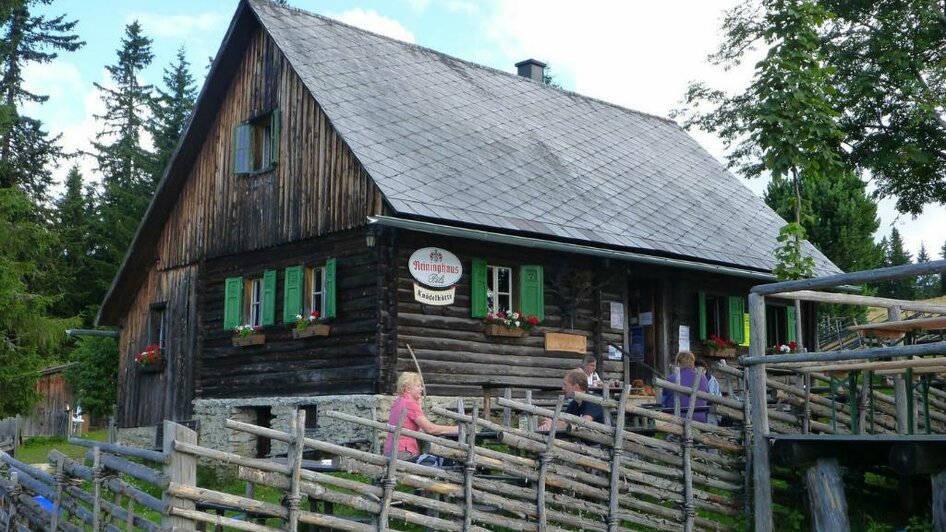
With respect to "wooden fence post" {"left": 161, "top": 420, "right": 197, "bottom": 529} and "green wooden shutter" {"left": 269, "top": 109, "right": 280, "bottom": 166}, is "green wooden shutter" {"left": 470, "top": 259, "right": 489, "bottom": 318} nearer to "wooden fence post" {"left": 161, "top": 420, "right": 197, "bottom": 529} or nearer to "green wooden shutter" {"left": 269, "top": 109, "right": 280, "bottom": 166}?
"green wooden shutter" {"left": 269, "top": 109, "right": 280, "bottom": 166}

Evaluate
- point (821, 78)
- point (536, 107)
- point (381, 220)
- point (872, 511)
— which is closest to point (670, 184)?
point (536, 107)

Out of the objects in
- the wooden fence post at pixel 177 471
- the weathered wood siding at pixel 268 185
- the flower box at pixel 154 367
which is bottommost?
the wooden fence post at pixel 177 471

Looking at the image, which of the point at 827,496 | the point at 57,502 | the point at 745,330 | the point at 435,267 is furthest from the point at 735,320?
the point at 57,502

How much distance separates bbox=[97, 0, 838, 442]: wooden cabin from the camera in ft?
52.1

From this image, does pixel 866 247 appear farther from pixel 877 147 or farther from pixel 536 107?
pixel 536 107

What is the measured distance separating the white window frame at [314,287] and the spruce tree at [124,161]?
23.0 meters

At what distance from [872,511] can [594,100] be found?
48.3ft

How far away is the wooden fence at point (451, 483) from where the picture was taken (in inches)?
329

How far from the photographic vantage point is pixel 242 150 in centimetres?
1844

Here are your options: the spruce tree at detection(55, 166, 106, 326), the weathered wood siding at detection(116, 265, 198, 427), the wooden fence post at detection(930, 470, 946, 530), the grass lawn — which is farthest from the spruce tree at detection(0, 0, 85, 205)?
the wooden fence post at detection(930, 470, 946, 530)

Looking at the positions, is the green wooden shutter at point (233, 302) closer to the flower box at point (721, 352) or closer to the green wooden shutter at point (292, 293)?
the green wooden shutter at point (292, 293)

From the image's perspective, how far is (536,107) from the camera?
21.8m

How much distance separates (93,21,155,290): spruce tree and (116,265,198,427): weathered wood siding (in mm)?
17784

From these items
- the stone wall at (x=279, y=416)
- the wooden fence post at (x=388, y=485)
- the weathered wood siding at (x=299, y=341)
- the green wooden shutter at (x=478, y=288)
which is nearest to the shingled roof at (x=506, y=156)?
the green wooden shutter at (x=478, y=288)
